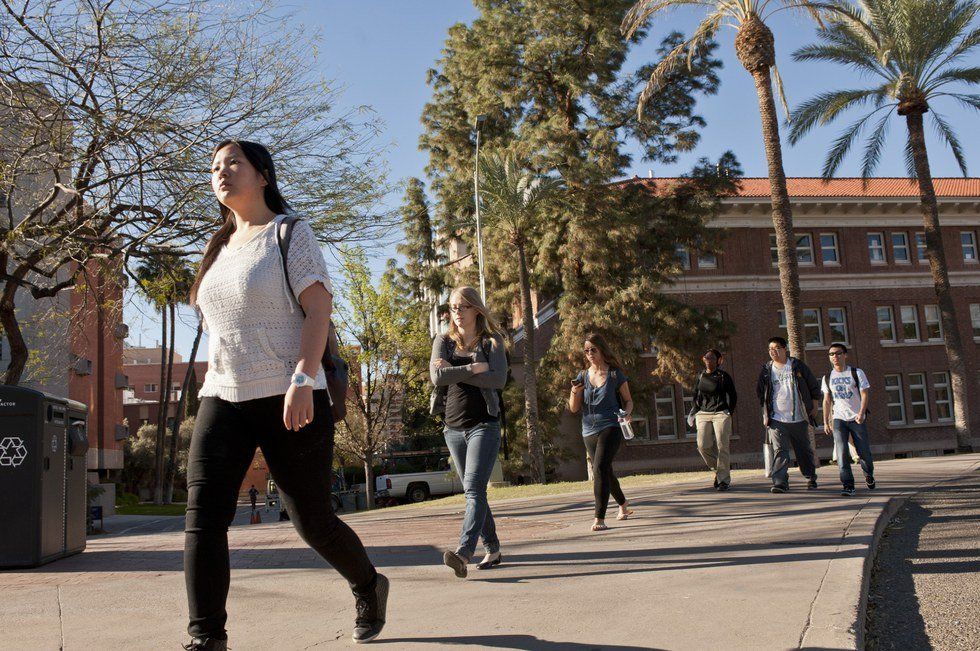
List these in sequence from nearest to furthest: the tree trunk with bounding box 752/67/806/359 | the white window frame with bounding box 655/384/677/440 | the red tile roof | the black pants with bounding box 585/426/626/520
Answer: the black pants with bounding box 585/426/626/520, the tree trunk with bounding box 752/67/806/359, the white window frame with bounding box 655/384/677/440, the red tile roof

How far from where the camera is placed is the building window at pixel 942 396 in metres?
41.0

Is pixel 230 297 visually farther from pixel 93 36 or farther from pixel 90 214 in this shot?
pixel 90 214

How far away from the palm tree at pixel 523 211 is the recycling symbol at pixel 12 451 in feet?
58.9

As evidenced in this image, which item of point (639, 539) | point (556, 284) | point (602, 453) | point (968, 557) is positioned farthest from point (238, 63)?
point (556, 284)

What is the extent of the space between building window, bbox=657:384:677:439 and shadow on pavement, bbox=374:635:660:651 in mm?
35158

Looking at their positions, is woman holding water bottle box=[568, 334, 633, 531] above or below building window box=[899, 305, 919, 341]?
below

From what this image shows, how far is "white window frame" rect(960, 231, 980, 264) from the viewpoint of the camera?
42.5m

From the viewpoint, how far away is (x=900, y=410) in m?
40.7

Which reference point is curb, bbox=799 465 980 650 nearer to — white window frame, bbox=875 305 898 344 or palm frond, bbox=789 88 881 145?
palm frond, bbox=789 88 881 145

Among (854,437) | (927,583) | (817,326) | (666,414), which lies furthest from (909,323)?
(927,583)

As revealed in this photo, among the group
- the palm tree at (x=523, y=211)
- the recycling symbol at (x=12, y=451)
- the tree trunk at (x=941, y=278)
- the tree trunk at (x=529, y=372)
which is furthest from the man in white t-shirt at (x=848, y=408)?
the tree trunk at (x=941, y=278)

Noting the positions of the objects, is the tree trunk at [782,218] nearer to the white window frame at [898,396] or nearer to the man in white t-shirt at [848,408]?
the man in white t-shirt at [848,408]

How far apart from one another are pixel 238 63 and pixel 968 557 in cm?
989

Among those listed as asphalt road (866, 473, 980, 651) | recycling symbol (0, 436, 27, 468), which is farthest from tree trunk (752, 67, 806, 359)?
recycling symbol (0, 436, 27, 468)
